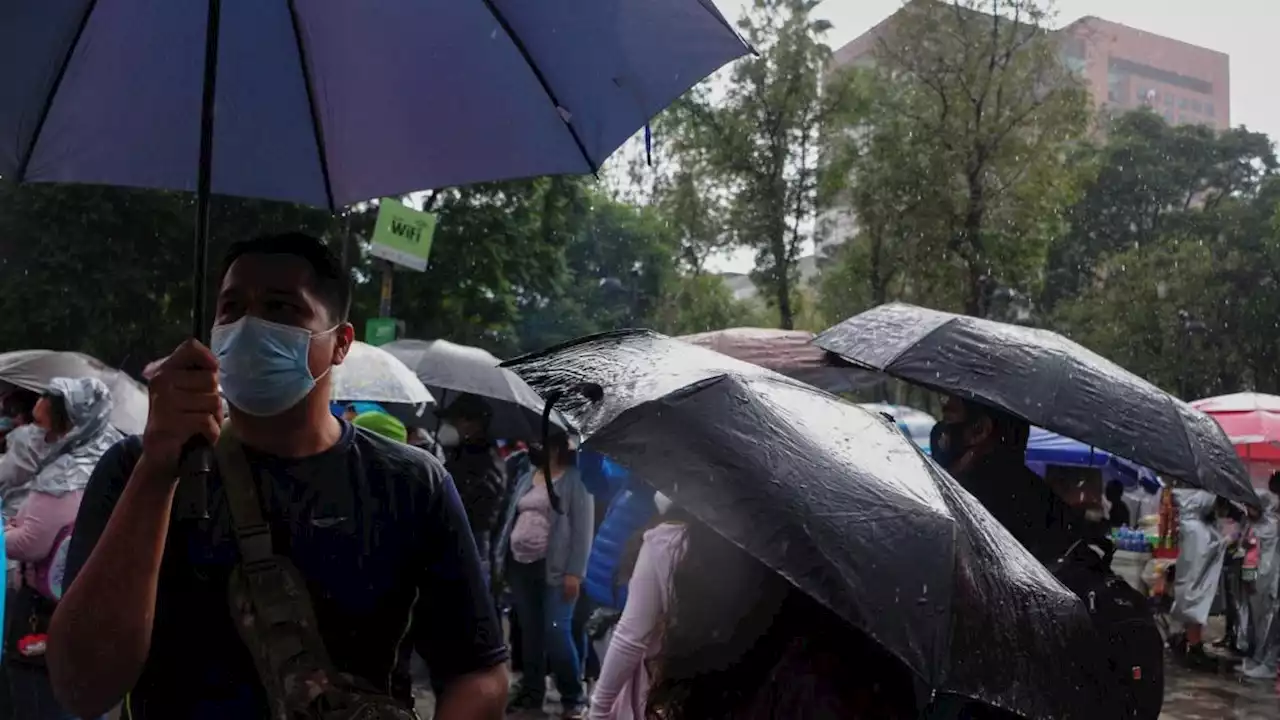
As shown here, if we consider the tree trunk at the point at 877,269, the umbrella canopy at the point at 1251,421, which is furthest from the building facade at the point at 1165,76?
the umbrella canopy at the point at 1251,421

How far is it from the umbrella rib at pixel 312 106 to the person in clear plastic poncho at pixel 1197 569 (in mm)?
10447

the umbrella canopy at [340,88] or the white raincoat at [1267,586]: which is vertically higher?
the umbrella canopy at [340,88]

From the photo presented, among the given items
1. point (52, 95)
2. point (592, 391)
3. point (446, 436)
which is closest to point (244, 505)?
point (592, 391)

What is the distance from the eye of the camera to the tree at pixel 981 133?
2209 cm

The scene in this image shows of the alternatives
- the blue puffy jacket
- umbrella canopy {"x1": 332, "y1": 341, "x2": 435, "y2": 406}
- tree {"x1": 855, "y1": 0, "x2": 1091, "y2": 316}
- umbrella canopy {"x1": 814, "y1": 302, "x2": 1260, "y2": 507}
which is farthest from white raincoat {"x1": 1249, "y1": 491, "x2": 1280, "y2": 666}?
tree {"x1": 855, "y1": 0, "x2": 1091, "y2": 316}

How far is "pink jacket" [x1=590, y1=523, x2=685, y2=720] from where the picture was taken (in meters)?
3.13

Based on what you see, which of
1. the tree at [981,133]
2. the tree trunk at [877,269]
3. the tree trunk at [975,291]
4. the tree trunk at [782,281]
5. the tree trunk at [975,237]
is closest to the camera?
the tree at [981,133]

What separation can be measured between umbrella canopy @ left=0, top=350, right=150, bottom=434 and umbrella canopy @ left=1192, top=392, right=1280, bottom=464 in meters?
9.00

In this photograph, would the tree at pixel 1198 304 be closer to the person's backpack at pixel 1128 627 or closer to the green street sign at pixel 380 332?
the green street sign at pixel 380 332

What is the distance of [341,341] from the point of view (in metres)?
2.42

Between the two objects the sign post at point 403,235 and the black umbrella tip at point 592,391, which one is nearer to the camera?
the black umbrella tip at point 592,391

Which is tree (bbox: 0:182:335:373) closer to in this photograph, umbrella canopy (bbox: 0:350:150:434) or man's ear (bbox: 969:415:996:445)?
umbrella canopy (bbox: 0:350:150:434)

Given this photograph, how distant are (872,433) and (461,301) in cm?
1987

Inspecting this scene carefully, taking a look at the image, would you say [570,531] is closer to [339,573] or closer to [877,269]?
[339,573]
